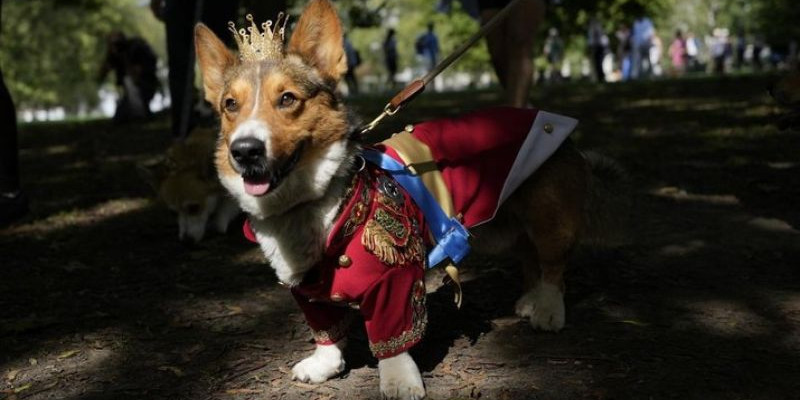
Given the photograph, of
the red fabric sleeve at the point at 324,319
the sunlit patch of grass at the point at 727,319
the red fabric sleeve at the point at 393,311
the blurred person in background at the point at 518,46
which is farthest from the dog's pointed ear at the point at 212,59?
the blurred person in background at the point at 518,46

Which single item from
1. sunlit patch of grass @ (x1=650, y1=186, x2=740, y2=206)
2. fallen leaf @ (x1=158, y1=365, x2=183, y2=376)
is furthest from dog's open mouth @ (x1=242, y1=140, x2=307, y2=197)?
sunlit patch of grass @ (x1=650, y1=186, x2=740, y2=206)

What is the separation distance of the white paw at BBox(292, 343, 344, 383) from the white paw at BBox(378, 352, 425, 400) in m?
0.28

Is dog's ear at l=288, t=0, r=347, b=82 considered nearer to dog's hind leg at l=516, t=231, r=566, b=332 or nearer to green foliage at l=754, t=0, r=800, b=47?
dog's hind leg at l=516, t=231, r=566, b=332

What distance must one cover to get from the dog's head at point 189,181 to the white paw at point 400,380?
10.3 ft

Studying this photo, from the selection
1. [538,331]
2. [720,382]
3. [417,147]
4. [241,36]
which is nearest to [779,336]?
[720,382]

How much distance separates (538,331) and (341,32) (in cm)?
165

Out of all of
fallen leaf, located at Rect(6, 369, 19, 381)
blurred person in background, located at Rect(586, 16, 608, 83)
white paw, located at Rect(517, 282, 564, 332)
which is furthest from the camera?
blurred person in background, located at Rect(586, 16, 608, 83)

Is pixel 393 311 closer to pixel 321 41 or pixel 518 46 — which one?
pixel 321 41

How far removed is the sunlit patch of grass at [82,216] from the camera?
5.96 metres

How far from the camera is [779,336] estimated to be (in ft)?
10.8

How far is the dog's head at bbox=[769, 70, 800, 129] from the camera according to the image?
468 centimetres

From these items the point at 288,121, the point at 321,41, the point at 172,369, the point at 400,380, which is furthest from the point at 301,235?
the point at 172,369

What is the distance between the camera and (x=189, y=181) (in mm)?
5824

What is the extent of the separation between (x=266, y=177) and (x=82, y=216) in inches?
179
